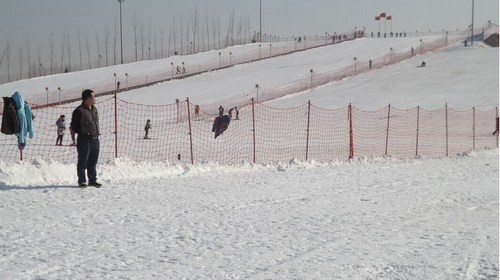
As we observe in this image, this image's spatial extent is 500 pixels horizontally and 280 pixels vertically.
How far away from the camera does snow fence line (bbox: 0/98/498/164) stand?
18356 millimetres

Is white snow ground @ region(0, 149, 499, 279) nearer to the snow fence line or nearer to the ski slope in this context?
the snow fence line

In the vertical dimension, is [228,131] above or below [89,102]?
below

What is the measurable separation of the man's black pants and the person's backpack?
1512 mm

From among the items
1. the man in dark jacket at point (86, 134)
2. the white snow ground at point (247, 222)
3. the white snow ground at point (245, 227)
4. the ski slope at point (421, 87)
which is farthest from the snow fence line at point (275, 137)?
the man in dark jacket at point (86, 134)

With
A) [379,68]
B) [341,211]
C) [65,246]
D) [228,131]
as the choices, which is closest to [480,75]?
[379,68]

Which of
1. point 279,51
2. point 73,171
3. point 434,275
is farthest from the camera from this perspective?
point 279,51

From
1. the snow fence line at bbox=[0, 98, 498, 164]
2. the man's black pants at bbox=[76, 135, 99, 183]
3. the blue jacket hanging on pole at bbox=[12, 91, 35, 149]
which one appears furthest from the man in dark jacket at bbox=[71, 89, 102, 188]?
the snow fence line at bbox=[0, 98, 498, 164]

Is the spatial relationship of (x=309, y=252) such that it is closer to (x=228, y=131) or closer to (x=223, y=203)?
(x=223, y=203)

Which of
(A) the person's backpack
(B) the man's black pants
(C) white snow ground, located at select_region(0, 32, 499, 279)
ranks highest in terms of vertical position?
(A) the person's backpack

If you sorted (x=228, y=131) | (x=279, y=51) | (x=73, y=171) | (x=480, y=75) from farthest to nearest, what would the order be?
(x=279, y=51), (x=480, y=75), (x=228, y=131), (x=73, y=171)

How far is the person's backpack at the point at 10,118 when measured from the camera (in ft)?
33.5

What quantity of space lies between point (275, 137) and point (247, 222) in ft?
55.0

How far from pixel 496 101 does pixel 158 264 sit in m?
34.9

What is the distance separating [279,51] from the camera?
2702 inches
